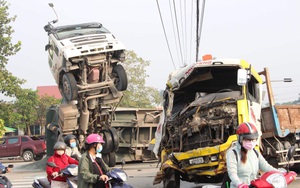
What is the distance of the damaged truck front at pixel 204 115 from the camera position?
9.18 meters

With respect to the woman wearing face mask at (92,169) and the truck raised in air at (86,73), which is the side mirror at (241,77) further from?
the truck raised in air at (86,73)

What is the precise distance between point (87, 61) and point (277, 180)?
10.2 m

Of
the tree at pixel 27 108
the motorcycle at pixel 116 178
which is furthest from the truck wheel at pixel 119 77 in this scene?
the tree at pixel 27 108

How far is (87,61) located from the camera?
45.4 feet

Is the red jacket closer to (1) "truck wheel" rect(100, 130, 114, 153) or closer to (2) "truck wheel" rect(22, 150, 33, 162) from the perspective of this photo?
(1) "truck wheel" rect(100, 130, 114, 153)

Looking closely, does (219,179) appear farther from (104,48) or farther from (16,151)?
(16,151)

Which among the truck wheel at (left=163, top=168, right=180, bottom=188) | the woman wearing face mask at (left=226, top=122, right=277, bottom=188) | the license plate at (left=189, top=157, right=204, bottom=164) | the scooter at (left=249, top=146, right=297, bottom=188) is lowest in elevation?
the truck wheel at (left=163, top=168, right=180, bottom=188)

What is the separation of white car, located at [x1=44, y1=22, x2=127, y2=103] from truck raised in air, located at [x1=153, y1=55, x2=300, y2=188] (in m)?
3.84

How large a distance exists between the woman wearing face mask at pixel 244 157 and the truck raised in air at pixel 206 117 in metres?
3.95

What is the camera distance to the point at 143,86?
157ft

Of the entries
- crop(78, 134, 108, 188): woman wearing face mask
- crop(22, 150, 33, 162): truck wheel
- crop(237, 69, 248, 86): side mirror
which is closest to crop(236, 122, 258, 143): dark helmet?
crop(78, 134, 108, 188): woman wearing face mask

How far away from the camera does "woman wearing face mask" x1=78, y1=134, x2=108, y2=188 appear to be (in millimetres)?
5447

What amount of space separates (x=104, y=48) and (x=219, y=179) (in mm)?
5911

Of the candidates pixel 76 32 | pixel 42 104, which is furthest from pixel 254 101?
pixel 42 104
